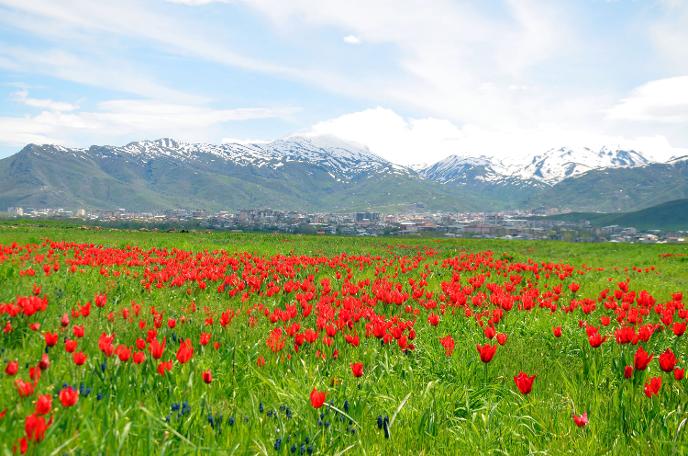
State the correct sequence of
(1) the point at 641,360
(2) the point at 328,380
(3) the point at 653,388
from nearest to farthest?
(3) the point at 653,388
(1) the point at 641,360
(2) the point at 328,380

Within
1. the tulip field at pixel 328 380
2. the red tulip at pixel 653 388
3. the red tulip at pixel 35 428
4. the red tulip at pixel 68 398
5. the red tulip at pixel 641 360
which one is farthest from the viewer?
the red tulip at pixel 641 360

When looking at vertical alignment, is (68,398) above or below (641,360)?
above

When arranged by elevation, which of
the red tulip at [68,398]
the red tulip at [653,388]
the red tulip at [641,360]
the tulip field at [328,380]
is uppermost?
the red tulip at [68,398]

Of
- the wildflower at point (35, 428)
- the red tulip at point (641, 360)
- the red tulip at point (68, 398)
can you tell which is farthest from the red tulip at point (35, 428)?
the red tulip at point (641, 360)

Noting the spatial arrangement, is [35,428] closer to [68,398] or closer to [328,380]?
[68,398]

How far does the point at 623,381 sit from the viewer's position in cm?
523

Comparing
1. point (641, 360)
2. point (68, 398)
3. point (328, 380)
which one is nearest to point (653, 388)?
point (641, 360)

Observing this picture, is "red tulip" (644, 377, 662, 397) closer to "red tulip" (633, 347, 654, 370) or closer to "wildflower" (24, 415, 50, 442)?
"red tulip" (633, 347, 654, 370)

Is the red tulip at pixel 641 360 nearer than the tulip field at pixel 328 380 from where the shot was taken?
No

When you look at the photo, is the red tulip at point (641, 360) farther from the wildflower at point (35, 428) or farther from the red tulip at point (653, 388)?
the wildflower at point (35, 428)

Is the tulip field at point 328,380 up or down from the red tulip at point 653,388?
down

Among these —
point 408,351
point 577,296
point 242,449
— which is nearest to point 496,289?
point 577,296

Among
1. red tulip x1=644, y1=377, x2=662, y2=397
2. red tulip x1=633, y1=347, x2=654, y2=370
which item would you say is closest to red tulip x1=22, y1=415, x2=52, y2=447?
red tulip x1=644, y1=377, x2=662, y2=397

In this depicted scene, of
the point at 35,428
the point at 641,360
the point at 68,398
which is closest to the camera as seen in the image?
the point at 35,428
